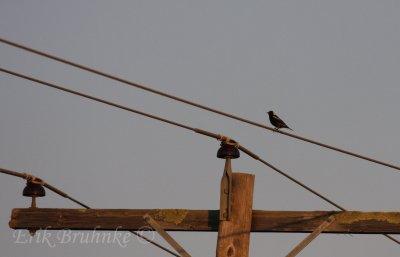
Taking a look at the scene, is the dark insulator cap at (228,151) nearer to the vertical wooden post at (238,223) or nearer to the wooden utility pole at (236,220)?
the wooden utility pole at (236,220)

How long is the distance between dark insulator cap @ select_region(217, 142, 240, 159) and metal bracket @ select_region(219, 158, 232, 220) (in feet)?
0.58

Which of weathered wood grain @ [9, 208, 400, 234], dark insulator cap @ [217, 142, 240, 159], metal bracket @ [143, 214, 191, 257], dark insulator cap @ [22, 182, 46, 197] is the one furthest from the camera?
dark insulator cap @ [22, 182, 46, 197]

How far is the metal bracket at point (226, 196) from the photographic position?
402 inches

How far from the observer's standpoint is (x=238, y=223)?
1020cm

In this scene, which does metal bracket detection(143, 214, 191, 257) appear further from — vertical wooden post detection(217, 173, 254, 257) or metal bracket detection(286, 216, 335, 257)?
metal bracket detection(286, 216, 335, 257)

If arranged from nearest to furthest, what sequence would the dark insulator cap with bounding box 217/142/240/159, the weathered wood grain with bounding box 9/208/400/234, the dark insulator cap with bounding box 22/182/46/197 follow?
the weathered wood grain with bounding box 9/208/400/234 → the dark insulator cap with bounding box 217/142/240/159 → the dark insulator cap with bounding box 22/182/46/197

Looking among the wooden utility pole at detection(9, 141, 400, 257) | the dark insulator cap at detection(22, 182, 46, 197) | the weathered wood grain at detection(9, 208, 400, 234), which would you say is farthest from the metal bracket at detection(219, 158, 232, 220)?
the dark insulator cap at detection(22, 182, 46, 197)

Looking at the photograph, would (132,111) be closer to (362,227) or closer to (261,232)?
(261,232)

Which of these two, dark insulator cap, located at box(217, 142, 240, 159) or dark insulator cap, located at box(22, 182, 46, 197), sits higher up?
dark insulator cap, located at box(217, 142, 240, 159)

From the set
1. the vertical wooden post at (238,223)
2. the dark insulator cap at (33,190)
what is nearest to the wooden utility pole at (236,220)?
the vertical wooden post at (238,223)

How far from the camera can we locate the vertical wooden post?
10.0 metres

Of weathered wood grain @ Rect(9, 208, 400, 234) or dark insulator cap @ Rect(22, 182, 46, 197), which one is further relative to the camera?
dark insulator cap @ Rect(22, 182, 46, 197)

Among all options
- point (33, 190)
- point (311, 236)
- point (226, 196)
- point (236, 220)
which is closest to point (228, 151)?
point (226, 196)

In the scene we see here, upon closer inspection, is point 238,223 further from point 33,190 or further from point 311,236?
point 33,190
